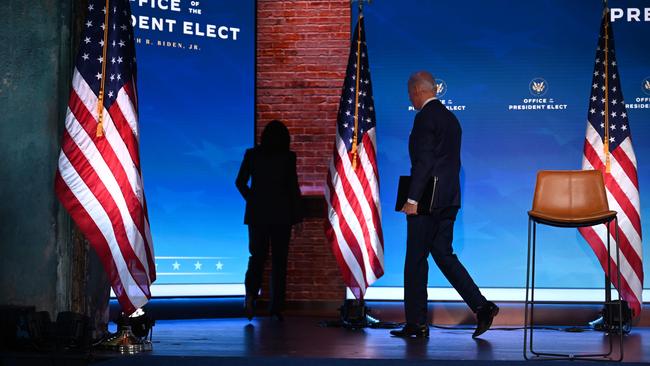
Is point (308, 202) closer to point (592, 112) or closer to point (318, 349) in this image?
point (592, 112)

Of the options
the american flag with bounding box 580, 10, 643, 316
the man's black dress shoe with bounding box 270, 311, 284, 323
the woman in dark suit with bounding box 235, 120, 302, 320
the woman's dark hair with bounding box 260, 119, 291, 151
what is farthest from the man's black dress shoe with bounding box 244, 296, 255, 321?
the american flag with bounding box 580, 10, 643, 316

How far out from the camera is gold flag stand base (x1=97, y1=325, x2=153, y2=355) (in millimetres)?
5699

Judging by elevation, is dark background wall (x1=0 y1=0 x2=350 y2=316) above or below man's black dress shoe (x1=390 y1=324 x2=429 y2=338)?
above

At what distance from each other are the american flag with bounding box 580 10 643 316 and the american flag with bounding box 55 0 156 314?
150 inches

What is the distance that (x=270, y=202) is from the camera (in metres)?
8.27

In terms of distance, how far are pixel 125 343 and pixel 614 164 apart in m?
4.28

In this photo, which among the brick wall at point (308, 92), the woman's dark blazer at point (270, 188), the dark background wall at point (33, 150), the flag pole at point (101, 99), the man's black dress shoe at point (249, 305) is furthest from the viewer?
the brick wall at point (308, 92)

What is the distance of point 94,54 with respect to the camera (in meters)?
5.96

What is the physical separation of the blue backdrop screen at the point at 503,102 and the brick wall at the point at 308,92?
39 cm

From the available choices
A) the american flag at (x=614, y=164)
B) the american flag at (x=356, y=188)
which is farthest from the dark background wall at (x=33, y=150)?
the american flag at (x=614, y=164)

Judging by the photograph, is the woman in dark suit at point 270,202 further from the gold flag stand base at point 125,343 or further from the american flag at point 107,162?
the gold flag stand base at point 125,343

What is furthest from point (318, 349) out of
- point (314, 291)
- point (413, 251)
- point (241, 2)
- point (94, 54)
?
point (241, 2)

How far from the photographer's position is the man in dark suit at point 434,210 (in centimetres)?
675

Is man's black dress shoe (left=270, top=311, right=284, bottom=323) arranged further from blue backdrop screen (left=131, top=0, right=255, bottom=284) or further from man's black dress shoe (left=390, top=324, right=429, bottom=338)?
man's black dress shoe (left=390, top=324, right=429, bottom=338)
